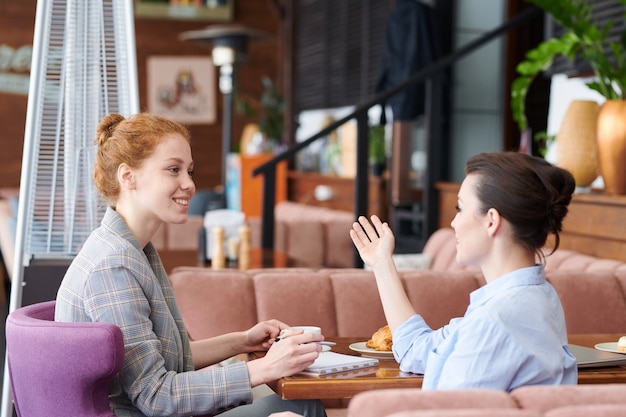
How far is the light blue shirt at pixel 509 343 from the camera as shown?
5.61ft

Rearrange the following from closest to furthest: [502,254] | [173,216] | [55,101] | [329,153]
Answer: [502,254]
[173,216]
[55,101]
[329,153]

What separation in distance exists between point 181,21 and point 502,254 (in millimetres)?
9839

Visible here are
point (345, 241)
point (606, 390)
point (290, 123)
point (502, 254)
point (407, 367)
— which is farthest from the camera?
point (290, 123)

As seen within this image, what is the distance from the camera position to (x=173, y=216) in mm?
2250

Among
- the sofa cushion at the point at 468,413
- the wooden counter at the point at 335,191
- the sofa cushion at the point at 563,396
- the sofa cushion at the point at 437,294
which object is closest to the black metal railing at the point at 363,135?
the wooden counter at the point at 335,191

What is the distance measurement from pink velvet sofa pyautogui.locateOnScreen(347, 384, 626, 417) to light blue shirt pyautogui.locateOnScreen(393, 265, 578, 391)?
0.27 meters

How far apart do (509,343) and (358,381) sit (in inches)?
15.0

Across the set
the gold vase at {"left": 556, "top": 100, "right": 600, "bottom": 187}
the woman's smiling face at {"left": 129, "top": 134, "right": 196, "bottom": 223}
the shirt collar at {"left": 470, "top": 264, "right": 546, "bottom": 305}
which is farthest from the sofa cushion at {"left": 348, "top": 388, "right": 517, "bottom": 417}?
the gold vase at {"left": 556, "top": 100, "right": 600, "bottom": 187}

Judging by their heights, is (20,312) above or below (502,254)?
below

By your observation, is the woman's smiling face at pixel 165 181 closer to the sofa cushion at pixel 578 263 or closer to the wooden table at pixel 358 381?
the wooden table at pixel 358 381

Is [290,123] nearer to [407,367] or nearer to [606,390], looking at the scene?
[407,367]

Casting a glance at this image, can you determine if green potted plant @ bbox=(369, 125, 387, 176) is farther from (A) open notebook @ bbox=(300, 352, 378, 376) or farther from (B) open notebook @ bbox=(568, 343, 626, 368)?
(A) open notebook @ bbox=(300, 352, 378, 376)

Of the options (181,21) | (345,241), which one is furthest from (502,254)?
(181,21)

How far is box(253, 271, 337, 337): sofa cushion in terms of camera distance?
3119mm
